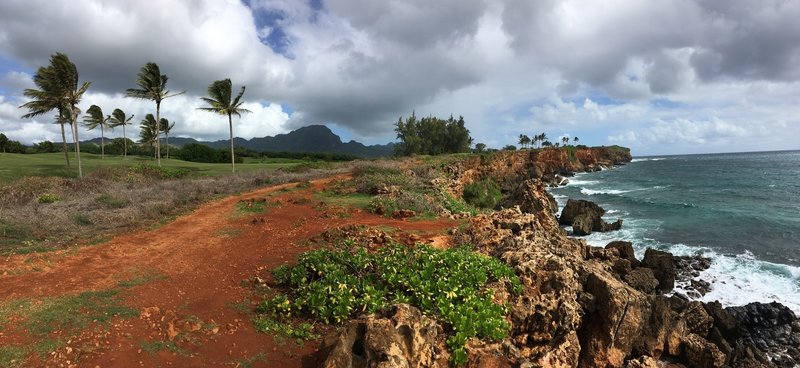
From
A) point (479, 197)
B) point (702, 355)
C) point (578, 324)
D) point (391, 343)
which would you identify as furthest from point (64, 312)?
point (479, 197)

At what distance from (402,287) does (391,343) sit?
2.45 m

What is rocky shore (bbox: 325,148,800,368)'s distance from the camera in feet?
20.7

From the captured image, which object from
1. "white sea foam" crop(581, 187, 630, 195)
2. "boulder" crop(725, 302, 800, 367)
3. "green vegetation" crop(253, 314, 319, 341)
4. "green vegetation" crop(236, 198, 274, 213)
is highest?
"green vegetation" crop(236, 198, 274, 213)

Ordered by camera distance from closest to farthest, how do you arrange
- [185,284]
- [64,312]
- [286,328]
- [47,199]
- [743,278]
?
[64,312] → [286,328] → [185,284] → [47,199] → [743,278]

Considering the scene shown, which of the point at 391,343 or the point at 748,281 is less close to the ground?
the point at 391,343

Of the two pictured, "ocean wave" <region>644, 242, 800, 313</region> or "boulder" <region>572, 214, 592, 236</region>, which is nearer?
"ocean wave" <region>644, 242, 800, 313</region>

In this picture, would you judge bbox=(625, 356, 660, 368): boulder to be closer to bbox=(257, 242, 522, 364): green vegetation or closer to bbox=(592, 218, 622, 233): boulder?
bbox=(257, 242, 522, 364): green vegetation

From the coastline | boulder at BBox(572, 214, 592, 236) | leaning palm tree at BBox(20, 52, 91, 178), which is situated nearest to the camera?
the coastline

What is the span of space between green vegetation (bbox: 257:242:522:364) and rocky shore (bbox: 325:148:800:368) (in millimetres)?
316

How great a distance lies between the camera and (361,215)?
1622cm

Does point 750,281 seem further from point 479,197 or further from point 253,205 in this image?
point 253,205

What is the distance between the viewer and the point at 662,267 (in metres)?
20.7

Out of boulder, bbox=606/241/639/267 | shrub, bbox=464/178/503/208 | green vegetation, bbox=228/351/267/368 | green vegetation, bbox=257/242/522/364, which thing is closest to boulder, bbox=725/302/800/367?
boulder, bbox=606/241/639/267

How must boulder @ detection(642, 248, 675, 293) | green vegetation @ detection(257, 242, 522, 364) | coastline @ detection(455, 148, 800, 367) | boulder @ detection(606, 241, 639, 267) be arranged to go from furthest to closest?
boulder @ detection(606, 241, 639, 267) → boulder @ detection(642, 248, 675, 293) → coastline @ detection(455, 148, 800, 367) → green vegetation @ detection(257, 242, 522, 364)
